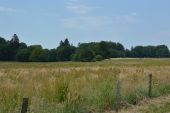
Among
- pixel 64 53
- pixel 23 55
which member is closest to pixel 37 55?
pixel 23 55

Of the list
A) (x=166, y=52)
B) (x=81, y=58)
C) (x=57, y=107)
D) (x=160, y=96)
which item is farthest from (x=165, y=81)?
(x=166, y=52)

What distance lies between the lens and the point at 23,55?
13100 centimetres

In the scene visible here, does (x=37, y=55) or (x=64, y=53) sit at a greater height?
(x=64, y=53)

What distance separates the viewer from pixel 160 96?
19500 mm

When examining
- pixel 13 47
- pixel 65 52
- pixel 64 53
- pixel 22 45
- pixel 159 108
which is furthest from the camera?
pixel 65 52

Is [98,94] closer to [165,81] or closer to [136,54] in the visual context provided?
[165,81]

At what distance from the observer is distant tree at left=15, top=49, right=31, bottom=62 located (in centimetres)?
12838

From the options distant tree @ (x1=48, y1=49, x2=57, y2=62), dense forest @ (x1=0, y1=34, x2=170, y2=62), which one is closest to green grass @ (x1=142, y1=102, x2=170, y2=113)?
dense forest @ (x1=0, y1=34, x2=170, y2=62)

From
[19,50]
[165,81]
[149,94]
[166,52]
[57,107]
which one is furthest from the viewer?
[166,52]

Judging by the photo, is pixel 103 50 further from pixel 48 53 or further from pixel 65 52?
pixel 48 53

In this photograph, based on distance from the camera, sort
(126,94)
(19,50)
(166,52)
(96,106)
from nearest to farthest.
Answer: (96,106)
(126,94)
(19,50)
(166,52)

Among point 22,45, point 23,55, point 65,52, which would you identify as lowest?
point 23,55

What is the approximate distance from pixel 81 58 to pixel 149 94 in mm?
115828

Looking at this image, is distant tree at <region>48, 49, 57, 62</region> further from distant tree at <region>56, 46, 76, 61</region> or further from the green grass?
the green grass
